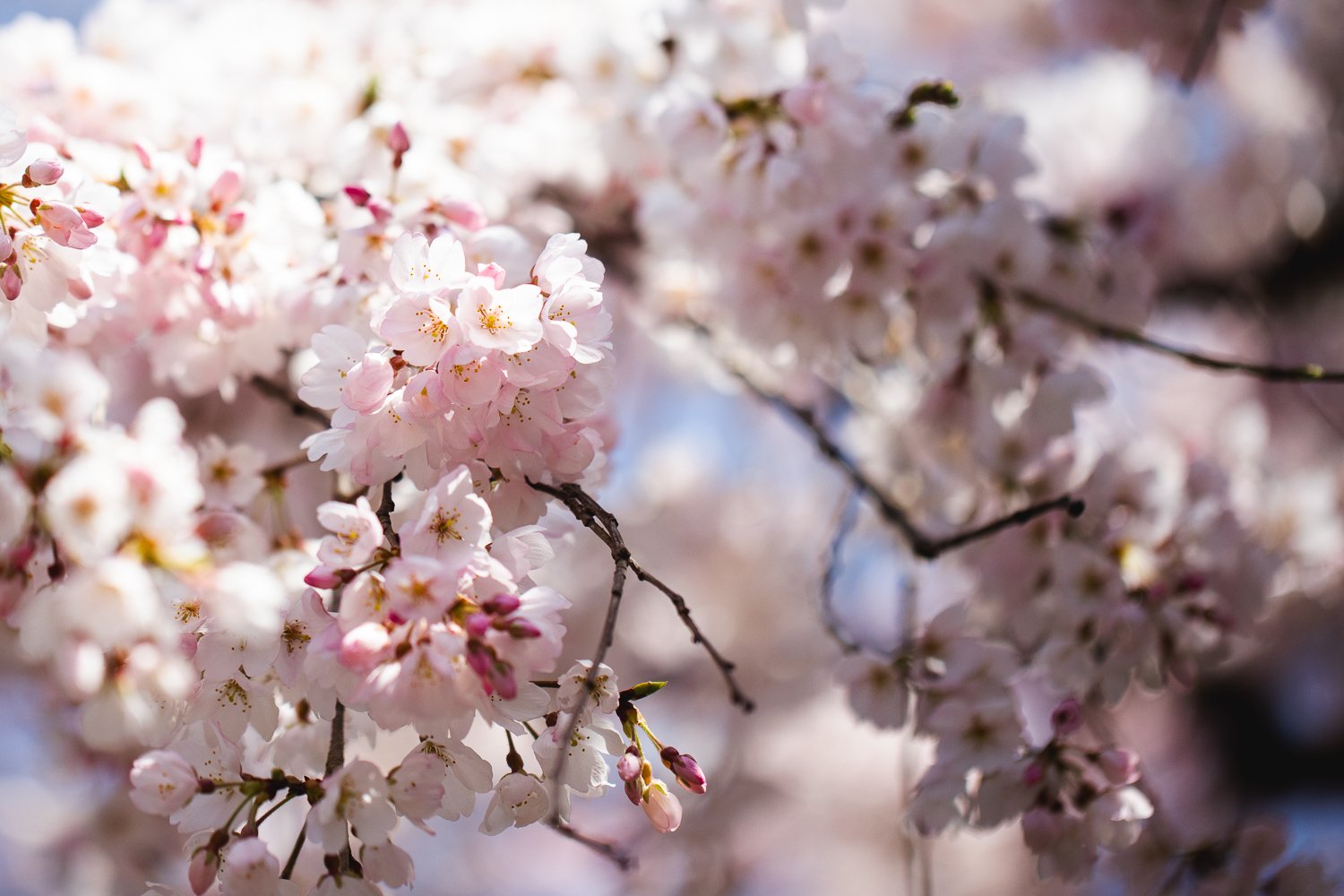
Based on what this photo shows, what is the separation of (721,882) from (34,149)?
5.54 feet

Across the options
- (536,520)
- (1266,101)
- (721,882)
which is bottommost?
(721,882)

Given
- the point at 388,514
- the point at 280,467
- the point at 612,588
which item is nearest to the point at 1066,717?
the point at 612,588

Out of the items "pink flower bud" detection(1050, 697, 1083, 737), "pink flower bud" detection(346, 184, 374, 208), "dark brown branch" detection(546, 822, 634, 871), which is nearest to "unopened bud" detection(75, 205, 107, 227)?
"pink flower bud" detection(346, 184, 374, 208)

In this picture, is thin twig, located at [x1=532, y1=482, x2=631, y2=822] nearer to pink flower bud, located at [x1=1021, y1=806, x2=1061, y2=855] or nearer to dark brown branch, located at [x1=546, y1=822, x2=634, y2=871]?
dark brown branch, located at [x1=546, y1=822, x2=634, y2=871]

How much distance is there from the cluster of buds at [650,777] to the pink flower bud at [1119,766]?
38 cm

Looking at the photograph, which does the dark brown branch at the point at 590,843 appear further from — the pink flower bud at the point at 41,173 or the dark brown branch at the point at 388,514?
the pink flower bud at the point at 41,173

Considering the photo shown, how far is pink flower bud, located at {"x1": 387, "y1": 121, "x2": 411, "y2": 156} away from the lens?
0.68 meters

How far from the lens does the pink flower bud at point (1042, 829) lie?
28.0 inches

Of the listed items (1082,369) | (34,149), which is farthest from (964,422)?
(34,149)

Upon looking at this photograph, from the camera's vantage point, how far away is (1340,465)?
1.60 metres

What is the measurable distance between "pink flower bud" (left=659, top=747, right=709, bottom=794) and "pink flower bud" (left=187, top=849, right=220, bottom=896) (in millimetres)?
261

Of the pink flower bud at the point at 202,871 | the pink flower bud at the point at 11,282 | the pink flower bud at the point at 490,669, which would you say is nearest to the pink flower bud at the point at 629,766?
the pink flower bud at the point at 490,669

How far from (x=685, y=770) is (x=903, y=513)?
0.49 meters

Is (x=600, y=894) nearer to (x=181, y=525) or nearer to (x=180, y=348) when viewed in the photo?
(x=180, y=348)
